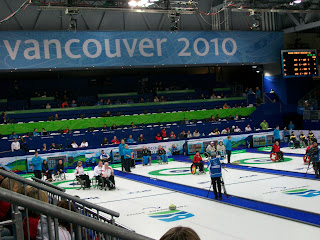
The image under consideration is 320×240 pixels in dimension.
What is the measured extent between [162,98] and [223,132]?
6791mm

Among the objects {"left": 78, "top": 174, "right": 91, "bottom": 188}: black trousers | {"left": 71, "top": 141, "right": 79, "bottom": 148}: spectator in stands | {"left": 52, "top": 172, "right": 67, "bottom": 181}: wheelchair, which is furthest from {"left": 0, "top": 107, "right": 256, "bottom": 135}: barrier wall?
{"left": 78, "top": 174, "right": 91, "bottom": 188}: black trousers

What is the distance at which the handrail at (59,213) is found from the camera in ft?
7.98

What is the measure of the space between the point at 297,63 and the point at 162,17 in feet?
39.8

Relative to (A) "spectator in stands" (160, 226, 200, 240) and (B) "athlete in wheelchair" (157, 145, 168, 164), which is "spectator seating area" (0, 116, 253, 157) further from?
(A) "spectator in stands" (160, 226, 200, 240)

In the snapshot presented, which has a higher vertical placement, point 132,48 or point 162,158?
point 132,48

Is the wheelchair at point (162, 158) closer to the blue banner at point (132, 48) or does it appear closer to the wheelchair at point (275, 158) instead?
the wheelchair at point (275, 158)

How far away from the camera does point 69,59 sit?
106ft

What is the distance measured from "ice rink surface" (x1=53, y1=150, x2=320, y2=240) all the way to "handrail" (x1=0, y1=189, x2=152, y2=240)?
27.9 ft

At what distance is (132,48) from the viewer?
1339 inches

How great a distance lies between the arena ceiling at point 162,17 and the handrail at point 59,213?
23.0 metres

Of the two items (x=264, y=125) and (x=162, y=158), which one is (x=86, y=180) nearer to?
(x=162, y=158)

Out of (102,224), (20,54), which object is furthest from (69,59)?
(102,224)

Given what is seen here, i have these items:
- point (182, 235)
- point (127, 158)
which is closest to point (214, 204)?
point (127, 158)

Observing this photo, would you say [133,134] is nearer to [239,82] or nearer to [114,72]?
[114,72]
